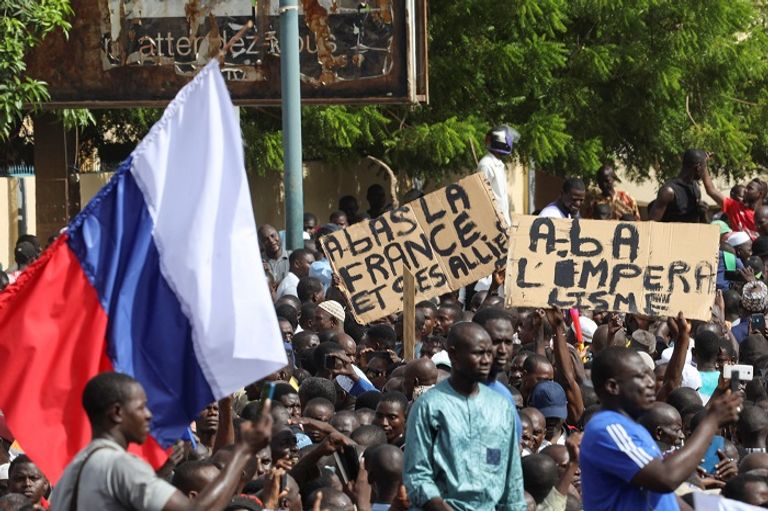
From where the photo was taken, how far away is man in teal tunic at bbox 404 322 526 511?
21.9 feet

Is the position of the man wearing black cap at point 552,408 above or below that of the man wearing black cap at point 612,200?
below

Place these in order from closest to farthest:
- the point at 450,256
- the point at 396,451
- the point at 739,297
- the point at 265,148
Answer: the point at 396,451 < the point at 450,256 < the point at 739,297 < the point at 265,148

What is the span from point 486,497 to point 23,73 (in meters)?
10.9

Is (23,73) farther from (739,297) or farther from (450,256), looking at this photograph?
(739,297)

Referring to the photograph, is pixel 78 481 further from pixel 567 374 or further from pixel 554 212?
pixel 554 212

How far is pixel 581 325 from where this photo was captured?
12188 millimetres

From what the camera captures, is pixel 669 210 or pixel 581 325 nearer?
pixel 581 325

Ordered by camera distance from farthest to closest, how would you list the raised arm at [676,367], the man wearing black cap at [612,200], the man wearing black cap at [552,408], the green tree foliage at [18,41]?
the man wearing black cap at [612,200] → the green tree foliage at [18,41] → the man wearing black cap at [552,408] → the raised arm at [676,367]

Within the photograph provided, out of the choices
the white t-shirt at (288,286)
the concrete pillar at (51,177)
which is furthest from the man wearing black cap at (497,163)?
the concrete pillar at (51,177)

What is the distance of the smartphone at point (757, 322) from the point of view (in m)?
12.3


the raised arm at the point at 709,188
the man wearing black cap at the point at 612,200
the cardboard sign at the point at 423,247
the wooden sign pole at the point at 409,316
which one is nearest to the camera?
the wooden sign pole at the point at 409,316

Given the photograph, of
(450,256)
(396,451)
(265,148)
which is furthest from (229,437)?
(265,148)

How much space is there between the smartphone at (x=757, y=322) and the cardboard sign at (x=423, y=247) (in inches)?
71.7

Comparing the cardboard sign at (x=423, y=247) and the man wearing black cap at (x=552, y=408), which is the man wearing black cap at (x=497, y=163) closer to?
the cardboard sign at (x=423, y=247)
